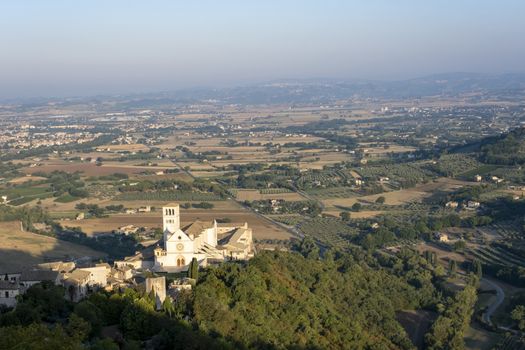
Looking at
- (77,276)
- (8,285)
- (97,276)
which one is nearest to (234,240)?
(97,276)

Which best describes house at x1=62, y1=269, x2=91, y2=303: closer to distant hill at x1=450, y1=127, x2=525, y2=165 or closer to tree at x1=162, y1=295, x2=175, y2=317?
tree at x1=162, y1=295, x2=175, y2=317

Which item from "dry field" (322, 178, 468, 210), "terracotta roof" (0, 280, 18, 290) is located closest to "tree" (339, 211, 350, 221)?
"dry field" (322, 178, 468, 210)

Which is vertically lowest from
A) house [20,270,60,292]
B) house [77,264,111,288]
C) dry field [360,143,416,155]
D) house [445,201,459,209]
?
dry field [360,143,416,155]

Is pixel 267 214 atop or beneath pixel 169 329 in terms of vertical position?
beneath

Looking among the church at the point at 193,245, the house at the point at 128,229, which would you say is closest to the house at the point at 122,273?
the church at the point at 193,245

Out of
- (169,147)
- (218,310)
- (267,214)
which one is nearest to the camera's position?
(218,310)

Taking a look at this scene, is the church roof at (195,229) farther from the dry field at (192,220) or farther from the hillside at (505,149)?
the hillside at (505,149)

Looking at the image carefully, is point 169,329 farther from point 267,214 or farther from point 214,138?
point 214,138

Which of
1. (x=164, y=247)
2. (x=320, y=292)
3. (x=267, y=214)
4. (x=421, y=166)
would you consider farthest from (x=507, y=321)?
(x=421, y=166)
